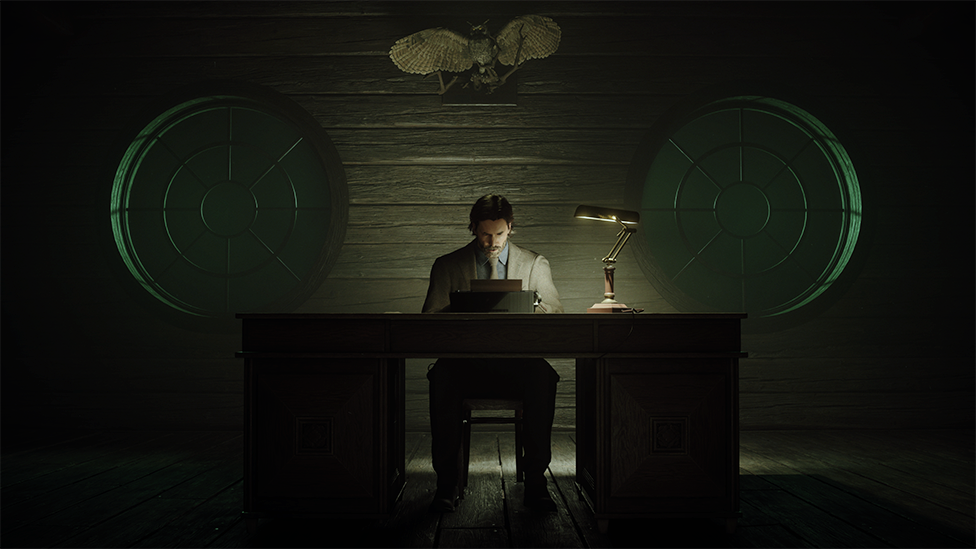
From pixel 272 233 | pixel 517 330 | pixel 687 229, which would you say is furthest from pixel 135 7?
pixel 687 229

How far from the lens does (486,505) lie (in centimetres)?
212

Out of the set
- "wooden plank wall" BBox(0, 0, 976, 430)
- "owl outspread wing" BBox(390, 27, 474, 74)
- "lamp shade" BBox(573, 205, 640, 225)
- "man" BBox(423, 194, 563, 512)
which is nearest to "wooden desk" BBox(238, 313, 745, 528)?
"man" BBox(423, 194, 563, 512)

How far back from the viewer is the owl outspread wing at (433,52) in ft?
11.5

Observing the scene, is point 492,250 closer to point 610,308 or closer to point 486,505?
point 610,308

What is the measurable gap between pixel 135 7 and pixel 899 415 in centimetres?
588

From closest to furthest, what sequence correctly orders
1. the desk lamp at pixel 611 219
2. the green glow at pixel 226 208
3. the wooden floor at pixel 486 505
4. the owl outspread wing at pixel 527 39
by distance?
the wooden floor at pixel 486 505
the desk lamp at pixel 611 219
the owl outspread wing at pixel 527 39
the green glow at pixel 226 208

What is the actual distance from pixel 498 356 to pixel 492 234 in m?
0.91

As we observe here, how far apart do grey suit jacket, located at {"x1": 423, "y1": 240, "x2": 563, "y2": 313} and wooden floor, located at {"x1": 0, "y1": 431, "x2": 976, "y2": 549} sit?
86 centimetres

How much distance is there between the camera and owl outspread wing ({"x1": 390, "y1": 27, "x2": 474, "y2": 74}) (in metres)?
3.49

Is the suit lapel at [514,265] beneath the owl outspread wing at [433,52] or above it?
beneath

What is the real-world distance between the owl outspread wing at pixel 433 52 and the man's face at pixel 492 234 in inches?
56.0

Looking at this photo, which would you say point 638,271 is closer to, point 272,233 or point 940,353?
point 940,353

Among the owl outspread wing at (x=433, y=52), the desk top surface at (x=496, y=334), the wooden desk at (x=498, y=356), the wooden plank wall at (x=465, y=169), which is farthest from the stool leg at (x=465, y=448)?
the owl outspread wing at (x=433, y=52)

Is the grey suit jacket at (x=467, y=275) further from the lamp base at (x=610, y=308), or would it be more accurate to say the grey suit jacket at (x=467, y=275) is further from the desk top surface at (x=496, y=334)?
the desk top surface at (x=496, y=334)
